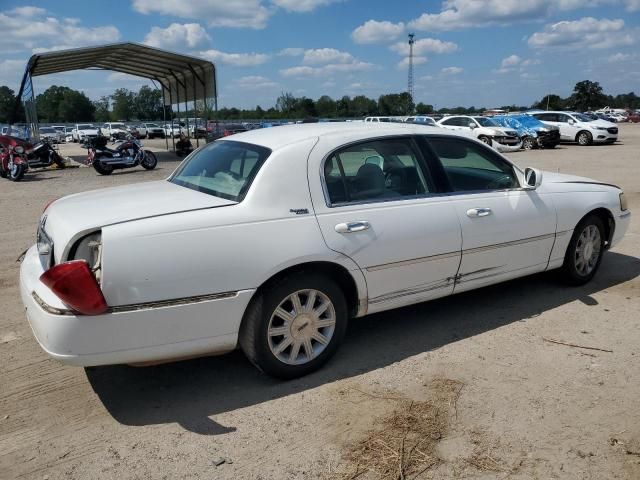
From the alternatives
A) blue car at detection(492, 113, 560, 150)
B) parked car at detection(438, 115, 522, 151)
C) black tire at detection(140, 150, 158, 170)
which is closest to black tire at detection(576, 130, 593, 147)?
blue car at detection(492, 113, 560, 150)

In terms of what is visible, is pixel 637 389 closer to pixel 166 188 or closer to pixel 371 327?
pixel 371 327

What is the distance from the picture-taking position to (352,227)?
3564 millimetres

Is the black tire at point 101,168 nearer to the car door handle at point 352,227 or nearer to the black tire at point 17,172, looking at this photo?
the black tire at point 17,172

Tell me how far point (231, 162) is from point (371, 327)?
1721mm

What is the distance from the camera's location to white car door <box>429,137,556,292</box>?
4.16 meters

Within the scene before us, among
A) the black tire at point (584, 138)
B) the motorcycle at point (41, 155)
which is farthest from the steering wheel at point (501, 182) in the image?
the black tire at point (584, 138)

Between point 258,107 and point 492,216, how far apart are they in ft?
252

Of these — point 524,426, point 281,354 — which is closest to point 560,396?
point 524,426

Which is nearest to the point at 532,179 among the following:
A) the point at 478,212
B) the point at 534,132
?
the point at 478,212

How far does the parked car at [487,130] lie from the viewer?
22938 millimetres

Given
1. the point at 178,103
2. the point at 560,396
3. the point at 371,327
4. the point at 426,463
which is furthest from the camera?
the point at 178,103

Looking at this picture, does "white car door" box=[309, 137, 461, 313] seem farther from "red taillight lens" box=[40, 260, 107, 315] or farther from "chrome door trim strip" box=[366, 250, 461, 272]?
"red taillight lens" box=[40, 260, 107, 315]

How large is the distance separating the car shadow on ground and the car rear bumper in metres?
0.38

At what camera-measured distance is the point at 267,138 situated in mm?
3895
